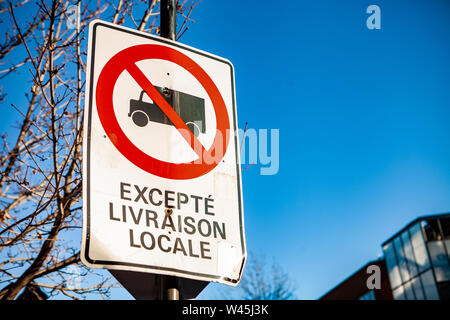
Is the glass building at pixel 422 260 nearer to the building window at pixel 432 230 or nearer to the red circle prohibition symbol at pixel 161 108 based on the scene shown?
the building window at pixel 432 230

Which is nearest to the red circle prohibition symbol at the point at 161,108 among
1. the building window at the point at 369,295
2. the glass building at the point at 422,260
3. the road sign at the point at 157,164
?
the road sign at the point at 157,164

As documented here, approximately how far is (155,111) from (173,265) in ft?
2.18

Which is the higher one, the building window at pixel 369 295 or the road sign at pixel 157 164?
the building window at pixel 369 295

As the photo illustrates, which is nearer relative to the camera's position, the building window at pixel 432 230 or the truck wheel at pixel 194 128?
the truck wheel at pixel 194 128

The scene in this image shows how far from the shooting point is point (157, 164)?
5.90 feet

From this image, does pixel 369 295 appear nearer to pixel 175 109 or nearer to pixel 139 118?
pixel 175 109

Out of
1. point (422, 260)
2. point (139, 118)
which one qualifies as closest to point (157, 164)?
point (139, 118)

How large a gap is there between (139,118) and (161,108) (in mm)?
116

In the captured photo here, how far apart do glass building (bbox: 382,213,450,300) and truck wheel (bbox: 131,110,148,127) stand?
2642cm

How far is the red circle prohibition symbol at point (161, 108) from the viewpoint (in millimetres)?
1771

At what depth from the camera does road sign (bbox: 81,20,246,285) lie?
1.62 m

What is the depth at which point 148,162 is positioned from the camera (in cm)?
178

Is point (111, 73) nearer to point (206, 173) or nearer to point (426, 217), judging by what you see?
point (206, 173)
